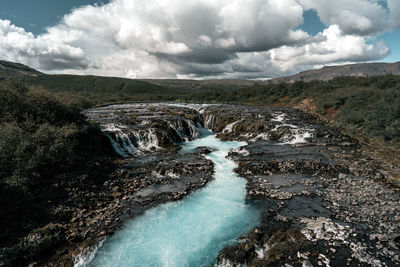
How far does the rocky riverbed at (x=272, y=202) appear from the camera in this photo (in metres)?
9.81

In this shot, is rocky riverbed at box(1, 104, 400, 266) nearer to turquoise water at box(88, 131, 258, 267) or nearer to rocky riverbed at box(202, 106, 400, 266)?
rocky riverbed at box(202, 106, 400, 266)

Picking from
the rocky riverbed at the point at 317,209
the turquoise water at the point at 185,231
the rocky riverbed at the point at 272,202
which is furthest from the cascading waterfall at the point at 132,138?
the turquoise water at the point at 185,231

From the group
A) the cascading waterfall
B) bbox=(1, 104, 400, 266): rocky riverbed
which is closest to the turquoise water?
bbox=(1, 104, 400, 266): rocky riverbed

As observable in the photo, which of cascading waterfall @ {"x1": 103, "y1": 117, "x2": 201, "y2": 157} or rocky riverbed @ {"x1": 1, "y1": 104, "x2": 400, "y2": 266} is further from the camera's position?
cascading waterfall @ {"x1": 103, "y1": 117, "x2": 201, "y2": 157}

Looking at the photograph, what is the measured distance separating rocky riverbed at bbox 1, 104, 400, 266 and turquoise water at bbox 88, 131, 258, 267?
2.36 feet

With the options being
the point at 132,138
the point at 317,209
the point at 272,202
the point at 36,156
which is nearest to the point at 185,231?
the point at 272,202

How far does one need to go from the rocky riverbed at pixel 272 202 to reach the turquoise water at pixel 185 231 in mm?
719

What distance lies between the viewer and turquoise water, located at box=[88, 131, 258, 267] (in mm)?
10242

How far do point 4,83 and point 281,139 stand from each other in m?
36.0

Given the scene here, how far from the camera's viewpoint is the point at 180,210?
14.3 m

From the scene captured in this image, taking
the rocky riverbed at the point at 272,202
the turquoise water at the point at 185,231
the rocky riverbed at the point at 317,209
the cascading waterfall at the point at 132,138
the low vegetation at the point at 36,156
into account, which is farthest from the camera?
the cascading waterfall at the point at 132,138

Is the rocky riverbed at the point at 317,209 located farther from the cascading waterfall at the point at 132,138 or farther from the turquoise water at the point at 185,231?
the cascading waterfall at the point at 132,138

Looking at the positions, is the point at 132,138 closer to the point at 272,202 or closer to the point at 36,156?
the point at 36,156

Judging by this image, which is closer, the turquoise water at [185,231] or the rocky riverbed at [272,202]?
the rocky riverbed at [272,202]
